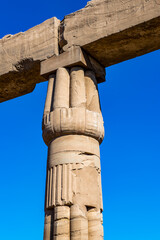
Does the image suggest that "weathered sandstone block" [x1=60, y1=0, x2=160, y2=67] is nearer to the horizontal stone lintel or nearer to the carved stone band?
the horizontal stone lintel

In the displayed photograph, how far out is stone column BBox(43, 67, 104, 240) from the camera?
6301 mm

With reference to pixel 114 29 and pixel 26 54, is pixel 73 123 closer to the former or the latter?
pixel 114 29

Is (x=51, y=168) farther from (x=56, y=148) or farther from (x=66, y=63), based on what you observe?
(x=66, y=63)

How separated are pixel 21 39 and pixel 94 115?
10.6 feet

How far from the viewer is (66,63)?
8062 millimetres

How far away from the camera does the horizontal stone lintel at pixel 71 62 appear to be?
7954 millimetres

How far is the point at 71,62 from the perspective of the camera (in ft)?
26.2

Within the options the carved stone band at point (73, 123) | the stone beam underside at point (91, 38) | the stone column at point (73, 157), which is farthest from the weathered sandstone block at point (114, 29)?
the carved stone band at point (73, 123)

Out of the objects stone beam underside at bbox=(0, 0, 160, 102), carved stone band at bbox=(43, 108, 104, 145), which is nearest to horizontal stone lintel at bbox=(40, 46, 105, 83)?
stone beam underside at bbox=(0, 0, 160, 102)

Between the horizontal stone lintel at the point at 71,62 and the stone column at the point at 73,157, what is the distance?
157mm

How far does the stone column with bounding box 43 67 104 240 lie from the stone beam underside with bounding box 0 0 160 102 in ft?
2.36

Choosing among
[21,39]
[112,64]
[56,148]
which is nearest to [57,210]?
[56,148]

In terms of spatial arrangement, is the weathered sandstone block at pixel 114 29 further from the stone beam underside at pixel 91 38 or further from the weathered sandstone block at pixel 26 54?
the weathered sandstone block at pixel 26 54

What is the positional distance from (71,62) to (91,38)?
693 millimetres
